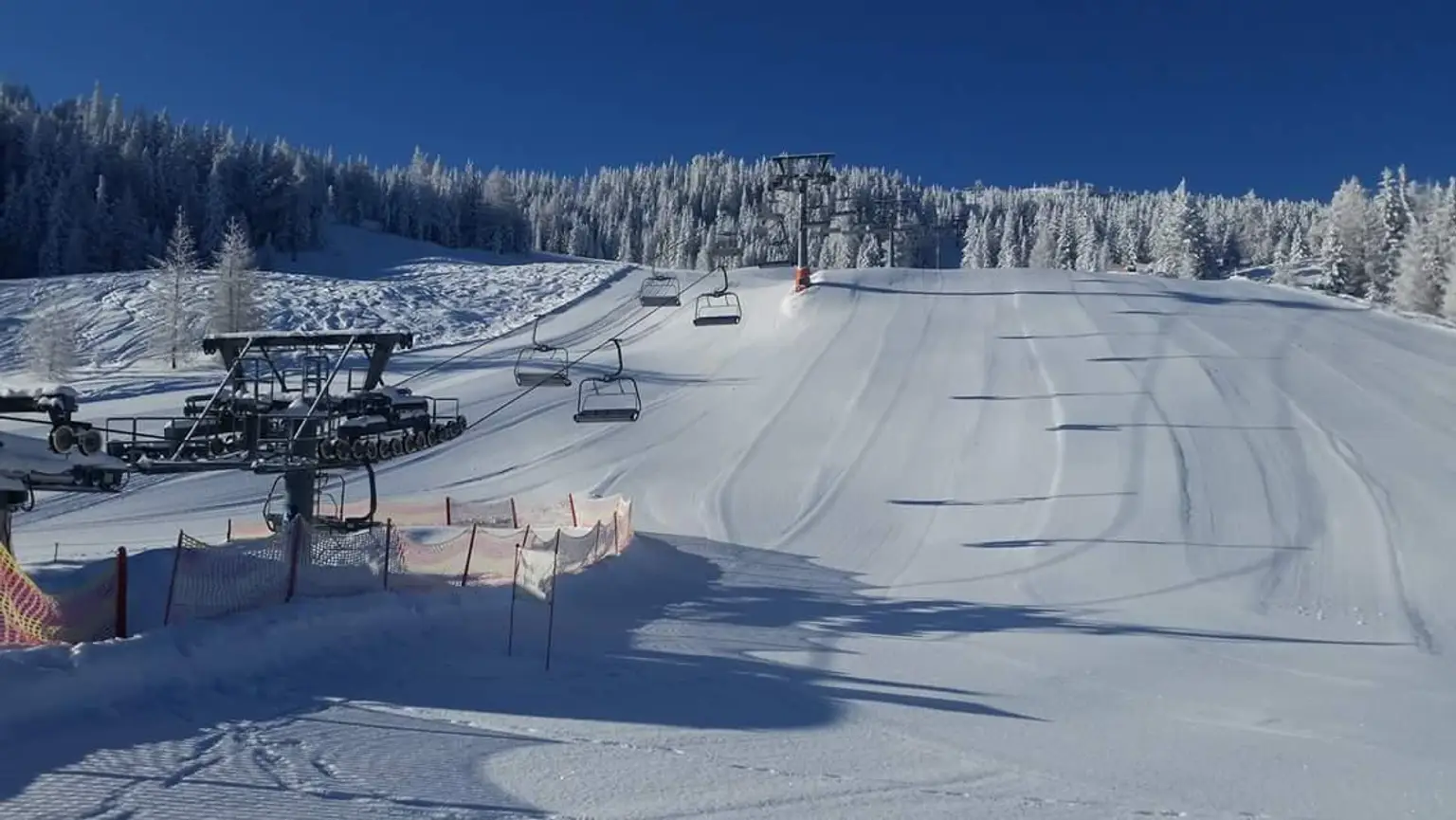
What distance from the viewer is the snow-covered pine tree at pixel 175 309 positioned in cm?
5103

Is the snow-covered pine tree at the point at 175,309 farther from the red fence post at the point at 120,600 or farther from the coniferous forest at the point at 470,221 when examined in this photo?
the red fence post at the point at 120,600

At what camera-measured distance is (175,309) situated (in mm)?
52000

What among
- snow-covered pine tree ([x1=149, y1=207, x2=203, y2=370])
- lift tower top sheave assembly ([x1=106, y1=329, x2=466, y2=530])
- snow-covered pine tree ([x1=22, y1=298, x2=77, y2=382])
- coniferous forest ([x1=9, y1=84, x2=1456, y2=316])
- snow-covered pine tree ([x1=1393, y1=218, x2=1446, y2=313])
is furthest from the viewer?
coniferous forest ([x1=9, y1=84, x2=1456, y2=316])

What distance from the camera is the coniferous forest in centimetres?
7538

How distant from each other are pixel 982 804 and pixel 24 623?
9446mm

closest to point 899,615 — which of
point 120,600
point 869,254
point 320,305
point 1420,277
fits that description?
point 120,600

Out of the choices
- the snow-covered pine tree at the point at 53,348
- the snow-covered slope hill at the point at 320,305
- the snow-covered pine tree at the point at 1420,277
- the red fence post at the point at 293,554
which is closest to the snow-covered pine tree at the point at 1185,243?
the snow-covered pine tree at the point at 1420,277

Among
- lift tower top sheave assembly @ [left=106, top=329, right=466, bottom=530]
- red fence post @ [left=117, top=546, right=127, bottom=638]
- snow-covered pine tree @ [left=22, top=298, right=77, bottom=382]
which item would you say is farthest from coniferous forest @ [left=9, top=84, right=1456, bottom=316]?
red fence post @ [left=117, top=546, right=127, bottom=638]

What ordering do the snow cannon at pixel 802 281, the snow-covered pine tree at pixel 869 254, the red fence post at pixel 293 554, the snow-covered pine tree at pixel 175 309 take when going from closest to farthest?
the red fence post at pixel 293 554
the snow-covered pine tree at pixel 175 309
the snow cannon at pixel 802 281
the snow-covered pine tree at pixel 869 254

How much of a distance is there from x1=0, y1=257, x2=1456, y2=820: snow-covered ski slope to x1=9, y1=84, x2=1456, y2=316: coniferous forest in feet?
35.4

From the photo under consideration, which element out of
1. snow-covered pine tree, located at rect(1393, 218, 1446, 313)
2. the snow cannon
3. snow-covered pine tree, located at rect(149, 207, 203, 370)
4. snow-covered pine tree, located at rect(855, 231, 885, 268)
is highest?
snow-covered pine tree, located at rect(855, 231, 885, 268)

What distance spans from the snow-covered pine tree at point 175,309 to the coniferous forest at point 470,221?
3.25m

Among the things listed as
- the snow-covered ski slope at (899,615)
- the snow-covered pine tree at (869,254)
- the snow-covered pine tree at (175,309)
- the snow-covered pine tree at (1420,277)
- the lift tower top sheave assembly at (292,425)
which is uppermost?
the snow-covered pine tree at (869,254)

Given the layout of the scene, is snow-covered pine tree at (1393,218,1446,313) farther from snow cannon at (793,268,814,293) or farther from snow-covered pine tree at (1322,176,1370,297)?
snow cannon at (793,268,814,293)
